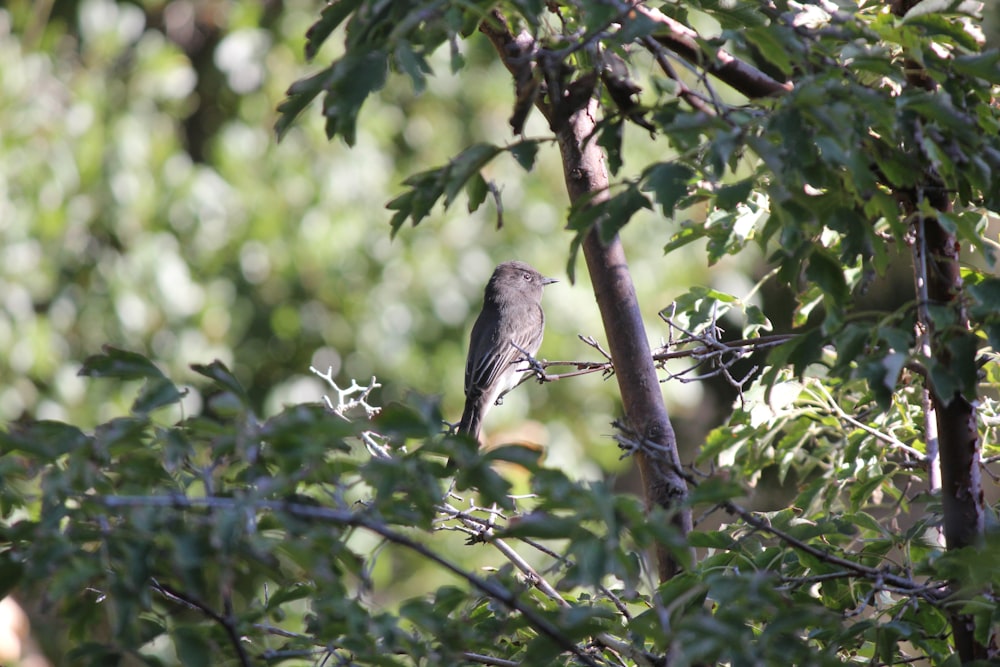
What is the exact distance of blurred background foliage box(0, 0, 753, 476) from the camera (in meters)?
5.31

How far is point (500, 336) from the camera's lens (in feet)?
18.3

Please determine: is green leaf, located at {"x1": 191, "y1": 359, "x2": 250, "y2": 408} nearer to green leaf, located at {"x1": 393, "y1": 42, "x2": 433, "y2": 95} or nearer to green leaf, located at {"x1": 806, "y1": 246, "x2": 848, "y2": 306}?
green leaf, located at {"x1": 393, "y1": 42, "x2": 433, "y2": 95}

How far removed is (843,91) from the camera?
1.48m

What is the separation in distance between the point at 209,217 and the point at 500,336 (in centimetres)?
172

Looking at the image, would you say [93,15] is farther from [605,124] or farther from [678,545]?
[678,545]

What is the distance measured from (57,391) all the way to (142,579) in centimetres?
464

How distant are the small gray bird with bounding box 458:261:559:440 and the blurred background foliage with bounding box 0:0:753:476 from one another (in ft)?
1.03

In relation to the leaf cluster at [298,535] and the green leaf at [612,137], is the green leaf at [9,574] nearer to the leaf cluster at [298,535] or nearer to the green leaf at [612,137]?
the leaf cluster at [298,535]

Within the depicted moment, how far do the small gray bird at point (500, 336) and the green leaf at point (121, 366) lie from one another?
154 inches

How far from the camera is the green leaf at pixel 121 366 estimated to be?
1.47 m

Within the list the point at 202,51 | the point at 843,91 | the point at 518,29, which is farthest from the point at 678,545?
the point at 202,51

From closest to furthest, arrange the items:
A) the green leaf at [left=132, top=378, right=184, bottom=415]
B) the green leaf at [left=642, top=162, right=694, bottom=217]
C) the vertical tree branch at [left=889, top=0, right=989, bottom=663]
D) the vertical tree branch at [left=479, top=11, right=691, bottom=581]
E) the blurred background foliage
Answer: the green leaf at [left=132, top=378, right=184, bottom=415] → the green leaf at [left=642, top=162, right=694, bottom=217] → the vertical tree branch at [left=889, top=0, right=989, bottom=663] → the vertical tree branch at [left=479, top=11, right=691, bottom=581] → the blurred background foliage

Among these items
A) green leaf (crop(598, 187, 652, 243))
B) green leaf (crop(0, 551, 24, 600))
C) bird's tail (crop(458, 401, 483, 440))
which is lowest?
green leaf (crop(0, 551, 24, 600))

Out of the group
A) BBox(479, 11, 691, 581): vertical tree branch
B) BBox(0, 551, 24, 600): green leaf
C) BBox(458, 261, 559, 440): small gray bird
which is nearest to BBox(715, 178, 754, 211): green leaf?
BBox(479, 11, 691, 581): vertical tree branch
